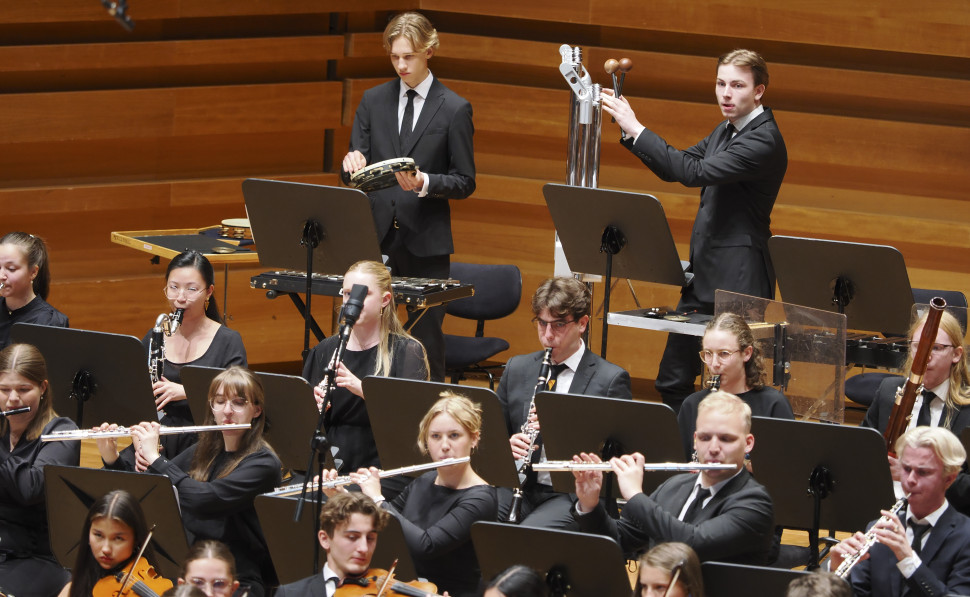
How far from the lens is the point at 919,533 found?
3.09 meters

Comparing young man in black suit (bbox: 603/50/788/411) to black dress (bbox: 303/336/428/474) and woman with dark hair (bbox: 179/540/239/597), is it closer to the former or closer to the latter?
black dress (bbox: 303/336/428/474)

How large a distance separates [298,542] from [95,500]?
0.54 m

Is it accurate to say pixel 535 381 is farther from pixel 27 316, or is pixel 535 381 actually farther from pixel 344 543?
pixel 27 316

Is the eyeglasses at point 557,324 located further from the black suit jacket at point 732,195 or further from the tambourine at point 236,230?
the tambourine at point 236,230

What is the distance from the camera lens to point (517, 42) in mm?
6340

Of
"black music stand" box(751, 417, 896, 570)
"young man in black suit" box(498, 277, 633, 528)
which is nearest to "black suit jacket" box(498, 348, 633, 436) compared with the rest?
"young man in black suit" box(498, 277, 633, 528)

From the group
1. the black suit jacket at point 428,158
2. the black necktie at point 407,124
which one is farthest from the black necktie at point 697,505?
the black necktie at point 407,124

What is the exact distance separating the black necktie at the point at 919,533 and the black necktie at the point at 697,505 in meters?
0.50

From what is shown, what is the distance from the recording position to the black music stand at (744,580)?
2848mm

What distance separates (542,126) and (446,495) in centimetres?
323

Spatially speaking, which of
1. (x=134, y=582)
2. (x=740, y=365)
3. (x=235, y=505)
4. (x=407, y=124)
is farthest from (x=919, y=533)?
(x=407, y=124)

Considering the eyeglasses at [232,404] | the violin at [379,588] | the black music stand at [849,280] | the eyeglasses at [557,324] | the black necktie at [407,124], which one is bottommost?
the violin at [379,588]

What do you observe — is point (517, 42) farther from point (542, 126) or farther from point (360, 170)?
point (360, 170)

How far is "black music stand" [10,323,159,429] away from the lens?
12.6 feet
